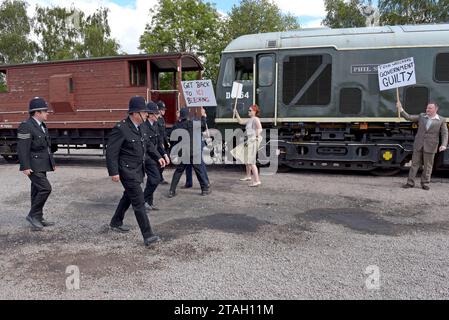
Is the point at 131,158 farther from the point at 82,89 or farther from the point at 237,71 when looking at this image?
the point at 82,89

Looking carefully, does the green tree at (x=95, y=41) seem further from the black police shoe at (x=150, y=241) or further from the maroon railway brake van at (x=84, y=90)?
the black police shoe at (x=150, y=241)

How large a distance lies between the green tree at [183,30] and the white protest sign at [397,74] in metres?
18.3

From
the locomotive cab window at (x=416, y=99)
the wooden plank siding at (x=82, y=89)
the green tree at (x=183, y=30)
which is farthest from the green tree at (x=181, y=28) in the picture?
the locomotive cab window at (x=416, y=99)

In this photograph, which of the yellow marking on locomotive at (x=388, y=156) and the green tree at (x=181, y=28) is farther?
the green tree at (x=181, y=28)

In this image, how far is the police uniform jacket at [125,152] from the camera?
4562 mm

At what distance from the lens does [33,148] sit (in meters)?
5.32

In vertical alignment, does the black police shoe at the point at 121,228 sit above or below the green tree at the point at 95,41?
below

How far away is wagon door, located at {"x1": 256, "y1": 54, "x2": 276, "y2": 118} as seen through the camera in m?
9.55

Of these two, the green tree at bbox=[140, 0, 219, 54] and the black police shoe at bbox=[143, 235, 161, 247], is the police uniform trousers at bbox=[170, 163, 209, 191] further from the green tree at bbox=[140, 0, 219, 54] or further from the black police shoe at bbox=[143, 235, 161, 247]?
the green tree at bbox=[140, 0, 219, 54]

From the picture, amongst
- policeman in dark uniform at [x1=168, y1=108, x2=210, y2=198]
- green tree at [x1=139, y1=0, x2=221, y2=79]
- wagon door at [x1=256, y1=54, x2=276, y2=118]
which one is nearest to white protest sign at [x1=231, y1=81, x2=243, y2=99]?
wagon door at [x1=256, y1=54, x2=276, y2=118]

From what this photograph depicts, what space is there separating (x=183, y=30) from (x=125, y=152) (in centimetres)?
2317
